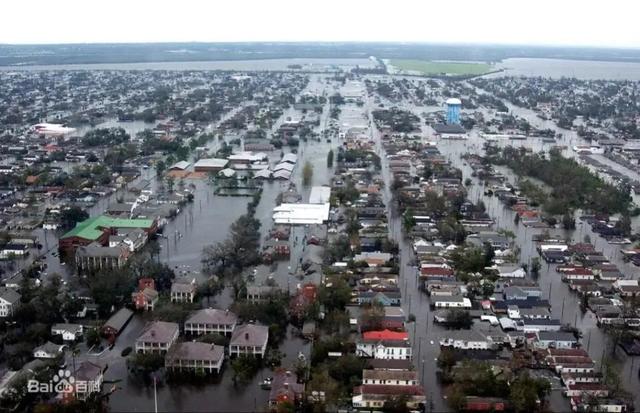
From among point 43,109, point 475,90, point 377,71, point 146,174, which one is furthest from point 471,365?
point 377,71

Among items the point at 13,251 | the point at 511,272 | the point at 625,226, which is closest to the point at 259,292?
the point at 511,272

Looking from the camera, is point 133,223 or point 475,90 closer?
point 133,223

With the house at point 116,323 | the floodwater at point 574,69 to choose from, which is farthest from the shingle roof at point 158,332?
the floodwater at point 574,69

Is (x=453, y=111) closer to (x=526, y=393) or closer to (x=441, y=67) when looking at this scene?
(x=526, y=393)

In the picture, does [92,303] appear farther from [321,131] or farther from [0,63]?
[0,63]

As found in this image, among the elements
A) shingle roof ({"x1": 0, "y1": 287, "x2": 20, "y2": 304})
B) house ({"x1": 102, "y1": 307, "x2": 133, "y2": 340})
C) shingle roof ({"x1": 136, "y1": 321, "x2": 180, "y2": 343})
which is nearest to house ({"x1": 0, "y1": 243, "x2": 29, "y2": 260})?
shingle roof ({"x1": 0, "y1": 287, "x2": 20, "y2": 304})

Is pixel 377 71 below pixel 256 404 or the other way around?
the other way around
